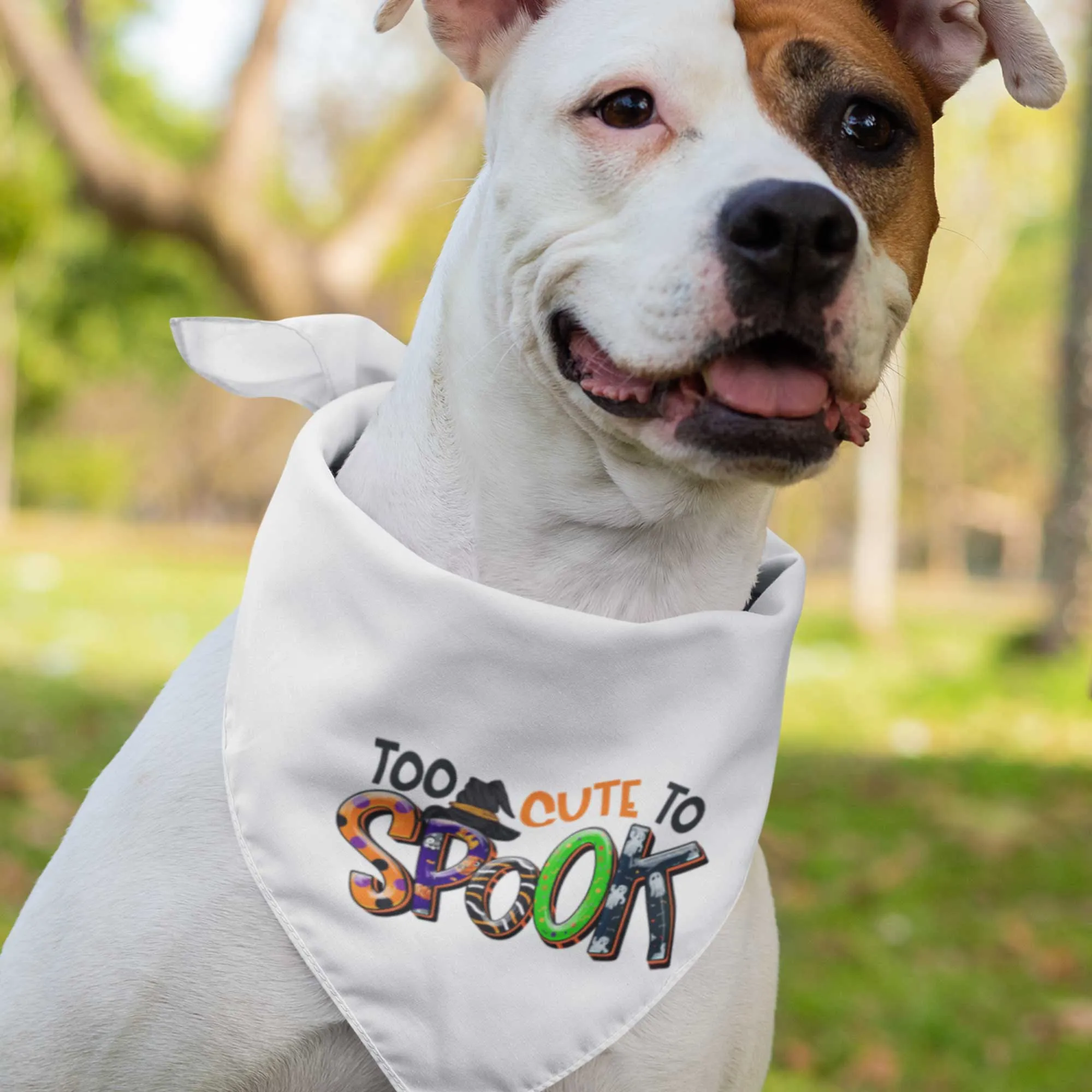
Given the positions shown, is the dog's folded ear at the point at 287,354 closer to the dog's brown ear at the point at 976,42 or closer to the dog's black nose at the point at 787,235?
the dog's black nose at the point at 787,235

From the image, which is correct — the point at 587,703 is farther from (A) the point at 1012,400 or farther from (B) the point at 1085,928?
(A) the point at 1012,400

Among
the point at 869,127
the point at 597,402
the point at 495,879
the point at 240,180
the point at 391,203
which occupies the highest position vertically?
the point at 869,127

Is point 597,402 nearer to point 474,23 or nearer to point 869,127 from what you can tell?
point 869,127

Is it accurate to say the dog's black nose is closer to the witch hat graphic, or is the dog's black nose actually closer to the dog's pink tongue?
the dog's pink tongue

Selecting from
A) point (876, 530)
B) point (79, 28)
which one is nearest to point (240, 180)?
point (79, 28)

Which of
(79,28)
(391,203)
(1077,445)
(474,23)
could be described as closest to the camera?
(474,23)

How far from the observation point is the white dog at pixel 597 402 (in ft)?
6.57

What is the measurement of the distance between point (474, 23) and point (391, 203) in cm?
794

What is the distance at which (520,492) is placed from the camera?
2.27 m

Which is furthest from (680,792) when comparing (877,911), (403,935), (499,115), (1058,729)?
(1058,729)

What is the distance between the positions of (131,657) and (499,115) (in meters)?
6.77

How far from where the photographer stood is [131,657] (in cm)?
847

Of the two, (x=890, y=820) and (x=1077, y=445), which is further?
(x=1077, y=445)

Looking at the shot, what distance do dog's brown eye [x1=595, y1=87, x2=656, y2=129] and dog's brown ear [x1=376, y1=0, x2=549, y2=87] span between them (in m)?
0.34
